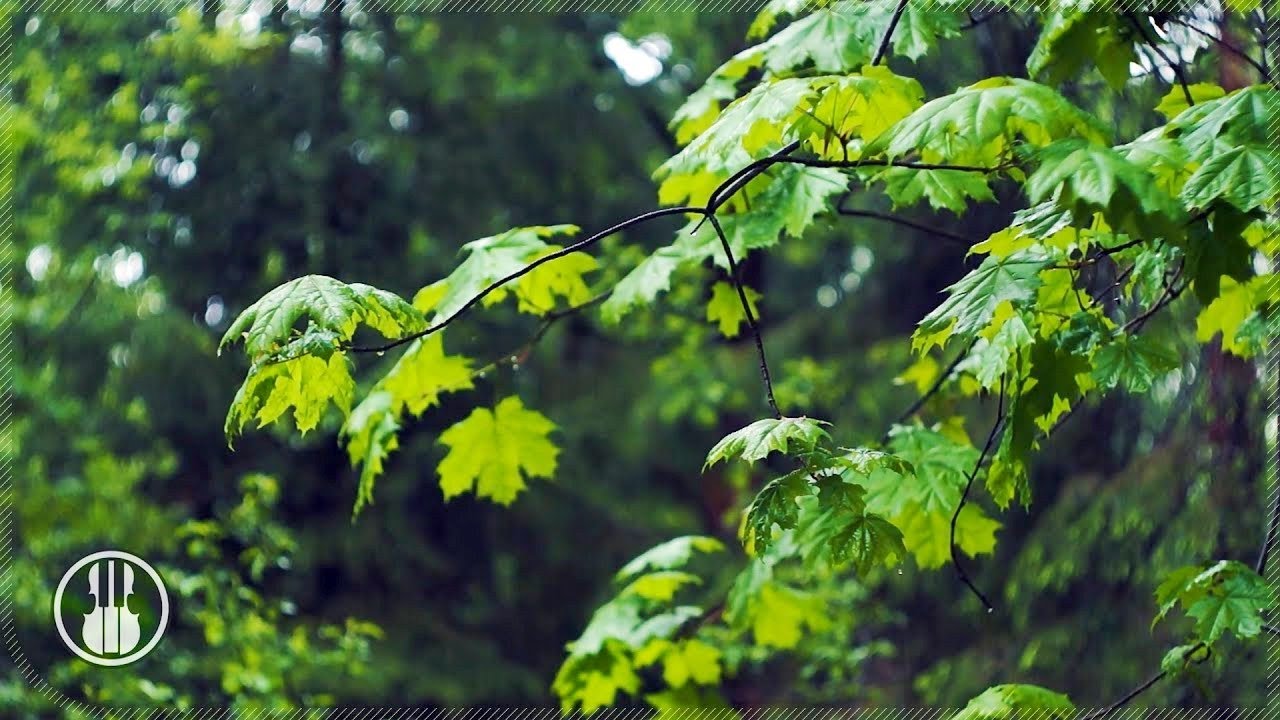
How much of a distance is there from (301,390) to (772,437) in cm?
82

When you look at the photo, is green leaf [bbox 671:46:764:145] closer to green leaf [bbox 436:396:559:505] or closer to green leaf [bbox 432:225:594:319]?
green leaf [bbox 432:225:594:319]

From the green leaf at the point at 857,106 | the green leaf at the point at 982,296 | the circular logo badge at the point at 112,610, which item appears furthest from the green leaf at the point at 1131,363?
the circular logo badge at the point at 112,610

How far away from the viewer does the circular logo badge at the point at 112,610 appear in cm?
497

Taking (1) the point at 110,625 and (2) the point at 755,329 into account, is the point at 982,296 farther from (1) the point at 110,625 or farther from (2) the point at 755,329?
(1) the point at 110,625

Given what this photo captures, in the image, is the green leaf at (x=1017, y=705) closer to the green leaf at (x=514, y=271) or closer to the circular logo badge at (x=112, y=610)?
the green leaf at (x=514, y=271)

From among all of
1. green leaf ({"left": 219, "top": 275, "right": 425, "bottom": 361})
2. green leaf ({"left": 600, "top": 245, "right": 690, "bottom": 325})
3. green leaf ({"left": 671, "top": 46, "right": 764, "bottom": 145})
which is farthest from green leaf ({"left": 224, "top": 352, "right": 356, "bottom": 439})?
green leaf ({"left": 671, "top": 46, "right": 764, "bottom": 145})

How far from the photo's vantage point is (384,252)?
25.0 ft

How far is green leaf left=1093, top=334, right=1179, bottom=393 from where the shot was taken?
2.11 m

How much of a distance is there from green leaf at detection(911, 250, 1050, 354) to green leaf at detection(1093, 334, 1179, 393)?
22 cm

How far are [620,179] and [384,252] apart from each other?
204 cm

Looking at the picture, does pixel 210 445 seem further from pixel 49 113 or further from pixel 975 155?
pixel 975 155

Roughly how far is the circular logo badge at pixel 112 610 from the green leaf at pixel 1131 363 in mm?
4158

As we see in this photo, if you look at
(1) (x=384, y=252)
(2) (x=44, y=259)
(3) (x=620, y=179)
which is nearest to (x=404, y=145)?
(1) (x=384, y=252)

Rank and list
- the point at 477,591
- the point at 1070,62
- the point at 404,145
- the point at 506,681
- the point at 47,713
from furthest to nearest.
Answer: the point at 477,591 < the point at 506,681 < the point at 404,145 < the point at 47,713 < the point at 1070,62
